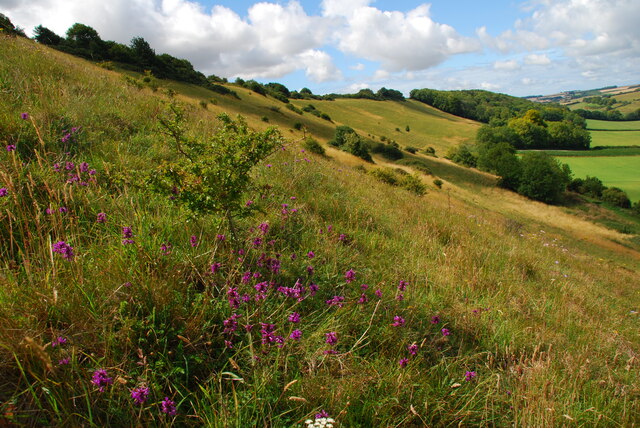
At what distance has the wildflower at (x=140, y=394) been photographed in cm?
150

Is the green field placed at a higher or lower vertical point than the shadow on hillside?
lower

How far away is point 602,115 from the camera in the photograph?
456 feet

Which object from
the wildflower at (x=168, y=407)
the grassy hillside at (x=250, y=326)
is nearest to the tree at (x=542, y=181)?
the grassy hillside at (x=250, y=326)

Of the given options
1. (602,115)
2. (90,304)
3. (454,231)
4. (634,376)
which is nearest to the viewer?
(90,304)

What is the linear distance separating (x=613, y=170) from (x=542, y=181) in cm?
3290

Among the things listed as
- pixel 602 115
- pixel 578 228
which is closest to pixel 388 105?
pixel 578 228

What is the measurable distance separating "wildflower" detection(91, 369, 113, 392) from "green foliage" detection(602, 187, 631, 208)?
66978mm

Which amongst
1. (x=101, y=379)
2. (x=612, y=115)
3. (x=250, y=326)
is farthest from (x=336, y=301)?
Answer: (x=612, y=115)

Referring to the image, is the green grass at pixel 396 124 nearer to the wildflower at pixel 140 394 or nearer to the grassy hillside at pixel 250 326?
the grassy hillside at pixel 250 326

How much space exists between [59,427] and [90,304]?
607mm

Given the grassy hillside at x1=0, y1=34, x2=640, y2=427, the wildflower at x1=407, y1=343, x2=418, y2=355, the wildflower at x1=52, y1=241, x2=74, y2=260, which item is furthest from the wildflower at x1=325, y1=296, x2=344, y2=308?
the wildflower at x1=52, y1=241, x2=74, y2=260

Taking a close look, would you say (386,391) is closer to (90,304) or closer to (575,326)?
(90,304)

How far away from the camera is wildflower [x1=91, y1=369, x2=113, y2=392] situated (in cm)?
149

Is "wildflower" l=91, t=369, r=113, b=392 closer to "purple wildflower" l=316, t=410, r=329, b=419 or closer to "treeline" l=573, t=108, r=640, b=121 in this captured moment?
"purple wildflower" l=316, t=410, r=329, b=419
